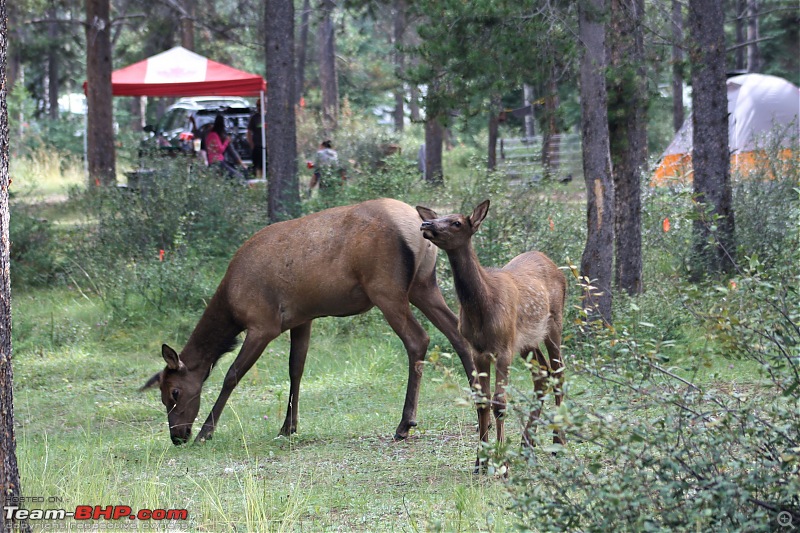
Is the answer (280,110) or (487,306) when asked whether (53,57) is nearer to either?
(280,110)

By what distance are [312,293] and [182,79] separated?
17205 millimetres

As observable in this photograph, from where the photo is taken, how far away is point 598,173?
1009cm

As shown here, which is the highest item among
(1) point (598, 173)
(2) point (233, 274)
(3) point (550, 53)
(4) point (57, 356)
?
(3) point (550, 53)

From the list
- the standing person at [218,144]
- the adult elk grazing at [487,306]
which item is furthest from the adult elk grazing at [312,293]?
the standing person at [218,144]

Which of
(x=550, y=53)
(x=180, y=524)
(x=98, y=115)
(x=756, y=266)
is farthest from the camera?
(x=98, y=115)

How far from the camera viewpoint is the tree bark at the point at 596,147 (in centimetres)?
985

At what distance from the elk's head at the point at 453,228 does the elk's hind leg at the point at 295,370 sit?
254 centimetres

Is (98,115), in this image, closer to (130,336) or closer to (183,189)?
(183,189)

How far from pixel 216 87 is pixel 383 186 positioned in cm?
1069

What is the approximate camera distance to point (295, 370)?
344 inches

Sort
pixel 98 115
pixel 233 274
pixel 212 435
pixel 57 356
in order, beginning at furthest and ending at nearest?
pixel 98 115 < pixel 57 356 < pixel 233 274 < pixel 212 435

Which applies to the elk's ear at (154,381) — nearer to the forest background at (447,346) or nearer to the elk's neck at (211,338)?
the elk's neck at (211,338)

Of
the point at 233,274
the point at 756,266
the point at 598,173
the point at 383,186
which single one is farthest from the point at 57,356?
the point at 756,266

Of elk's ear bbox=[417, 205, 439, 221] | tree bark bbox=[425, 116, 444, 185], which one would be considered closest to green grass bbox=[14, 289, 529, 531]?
elk's ear bbox=[417, 205, 439, 221]
